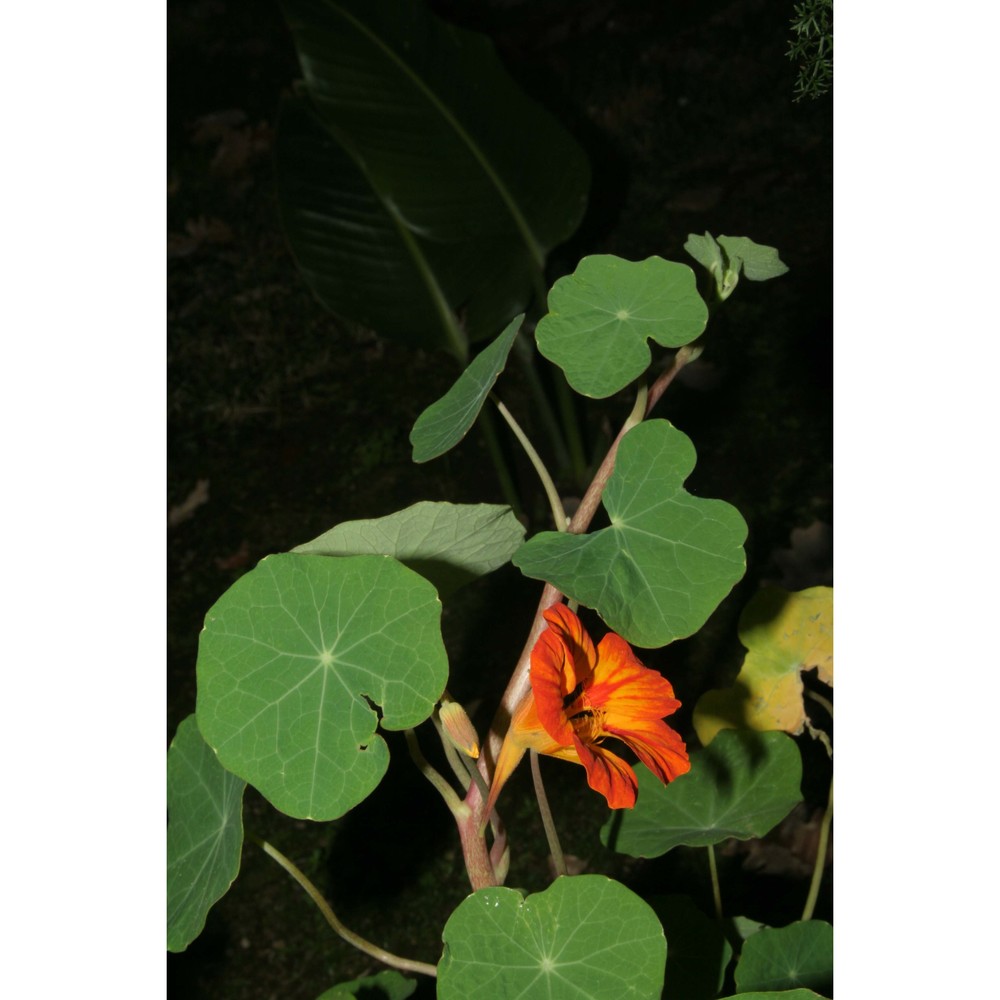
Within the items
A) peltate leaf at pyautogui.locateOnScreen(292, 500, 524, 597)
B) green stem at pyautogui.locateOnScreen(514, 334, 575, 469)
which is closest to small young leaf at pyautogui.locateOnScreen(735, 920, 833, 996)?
peltate leaf at pyautogui.locateOnScreen(292, 500, 524, 597)

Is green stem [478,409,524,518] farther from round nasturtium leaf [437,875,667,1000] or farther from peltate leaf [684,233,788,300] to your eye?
round nasturtium leaf [437,875,667,1000]

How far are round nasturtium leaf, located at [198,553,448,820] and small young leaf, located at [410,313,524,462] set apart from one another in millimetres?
116

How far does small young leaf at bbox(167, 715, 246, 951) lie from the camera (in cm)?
62

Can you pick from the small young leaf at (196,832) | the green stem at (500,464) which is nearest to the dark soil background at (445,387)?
the green stem at (500,464)

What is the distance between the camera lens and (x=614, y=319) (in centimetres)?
63

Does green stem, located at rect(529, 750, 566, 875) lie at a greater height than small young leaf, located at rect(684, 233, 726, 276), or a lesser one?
lesser

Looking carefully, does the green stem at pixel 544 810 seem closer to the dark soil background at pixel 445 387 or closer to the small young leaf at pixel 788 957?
the small young leaf at pixel 788 957

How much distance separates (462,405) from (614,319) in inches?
4.6

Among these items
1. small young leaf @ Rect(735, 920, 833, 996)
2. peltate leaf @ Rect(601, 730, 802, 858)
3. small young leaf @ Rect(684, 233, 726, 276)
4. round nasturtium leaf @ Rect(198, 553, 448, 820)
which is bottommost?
small young leaf @ Rect(735, 920, 833, 996)

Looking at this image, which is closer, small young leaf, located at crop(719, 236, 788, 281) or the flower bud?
the flower bud

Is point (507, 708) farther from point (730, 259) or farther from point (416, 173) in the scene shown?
point (416, 173)

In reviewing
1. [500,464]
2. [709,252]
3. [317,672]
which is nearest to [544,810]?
[317,672]

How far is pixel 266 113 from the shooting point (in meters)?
1.85

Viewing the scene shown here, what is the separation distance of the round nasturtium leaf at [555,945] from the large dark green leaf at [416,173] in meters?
1.14
